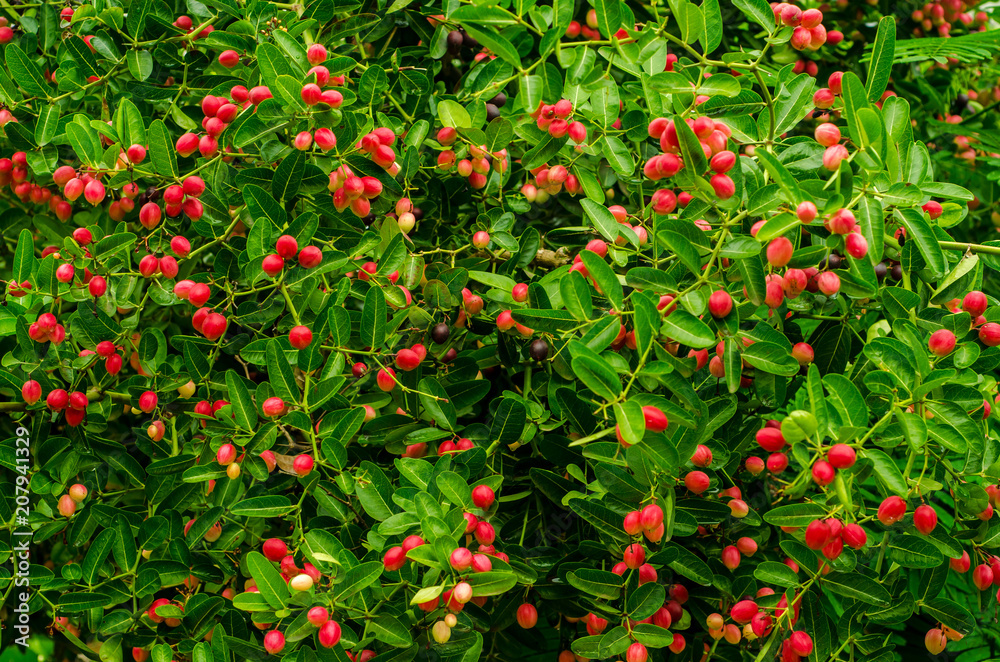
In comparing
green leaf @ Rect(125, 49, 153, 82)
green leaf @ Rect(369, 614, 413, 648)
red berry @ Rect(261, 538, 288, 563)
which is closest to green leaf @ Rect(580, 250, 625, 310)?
green leaf @ Rect(369, 614, 413, 648)

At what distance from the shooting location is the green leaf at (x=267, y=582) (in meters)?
0.96

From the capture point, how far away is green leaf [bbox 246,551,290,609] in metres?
0.96

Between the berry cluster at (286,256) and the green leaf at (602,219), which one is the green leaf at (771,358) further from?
the berry cluster at (286,256)

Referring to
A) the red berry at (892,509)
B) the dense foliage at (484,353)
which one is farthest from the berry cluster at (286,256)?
the red berry at (892,509)

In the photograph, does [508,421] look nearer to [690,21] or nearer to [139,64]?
[690,21]

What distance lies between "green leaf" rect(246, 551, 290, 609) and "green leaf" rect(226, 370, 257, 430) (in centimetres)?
20

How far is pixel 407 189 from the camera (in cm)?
121

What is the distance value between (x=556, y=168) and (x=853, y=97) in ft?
1.40

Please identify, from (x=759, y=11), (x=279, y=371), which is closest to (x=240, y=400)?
(x=279, y=371)

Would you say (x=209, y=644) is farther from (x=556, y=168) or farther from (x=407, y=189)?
(x=556, y=168)

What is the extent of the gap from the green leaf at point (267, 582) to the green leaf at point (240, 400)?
0.20 metres

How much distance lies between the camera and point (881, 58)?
3.34 ft

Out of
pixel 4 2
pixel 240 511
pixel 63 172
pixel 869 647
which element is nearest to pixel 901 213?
pixel 869 647

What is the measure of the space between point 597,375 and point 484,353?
0.44m
